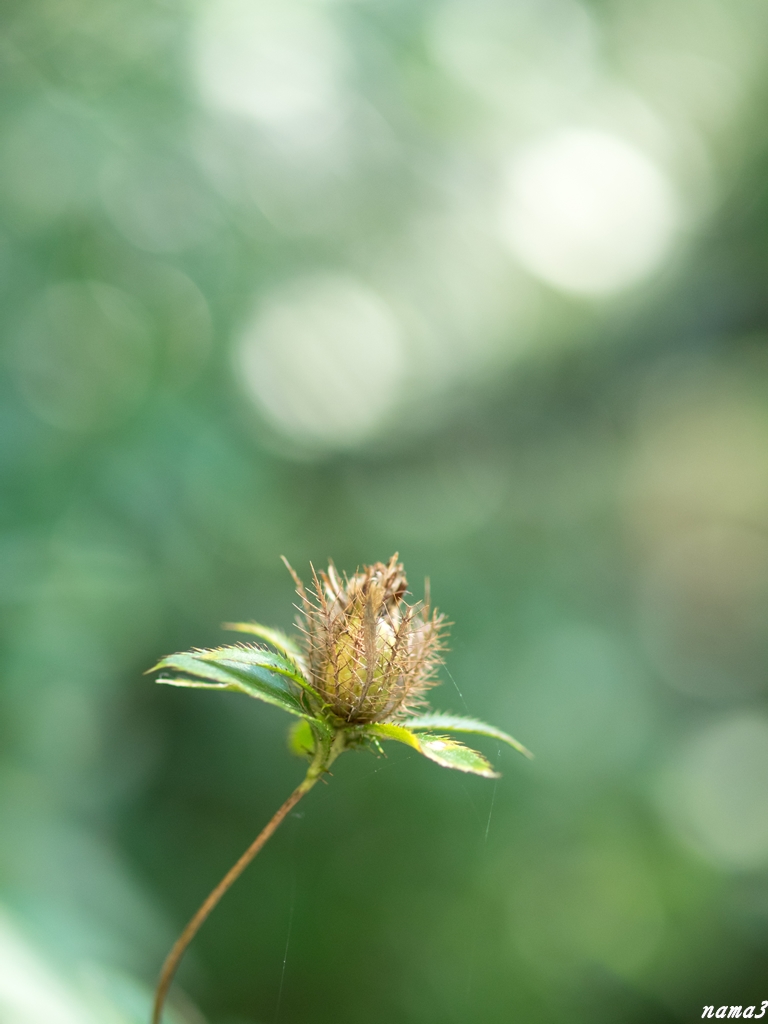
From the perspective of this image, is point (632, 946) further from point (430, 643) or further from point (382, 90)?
point (382, 90)

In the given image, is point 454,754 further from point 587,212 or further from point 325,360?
point 587,212

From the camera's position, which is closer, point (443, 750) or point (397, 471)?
point (443, 750)

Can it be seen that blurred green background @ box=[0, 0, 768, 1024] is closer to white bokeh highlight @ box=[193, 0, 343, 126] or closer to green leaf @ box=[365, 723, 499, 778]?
white bokeh highlight @ box=[193, 0, 343, 126]

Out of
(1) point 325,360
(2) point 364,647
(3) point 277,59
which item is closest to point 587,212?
(1) point 325,360

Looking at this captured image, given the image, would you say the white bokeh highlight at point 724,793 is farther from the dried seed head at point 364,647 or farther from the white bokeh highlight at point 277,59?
the white bokeh highlight at point 277,59

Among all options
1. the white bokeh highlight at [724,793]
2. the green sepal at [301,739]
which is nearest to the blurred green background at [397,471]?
the white bokeh highlight at [724,793]

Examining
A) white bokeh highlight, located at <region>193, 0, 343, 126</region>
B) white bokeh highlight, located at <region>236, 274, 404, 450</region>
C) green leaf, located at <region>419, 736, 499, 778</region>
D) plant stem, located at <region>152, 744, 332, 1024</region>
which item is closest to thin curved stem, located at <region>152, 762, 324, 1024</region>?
plant stem, located at <region>152, 744, 332, 1024</region>

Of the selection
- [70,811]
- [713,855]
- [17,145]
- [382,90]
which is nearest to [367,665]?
[70,811]

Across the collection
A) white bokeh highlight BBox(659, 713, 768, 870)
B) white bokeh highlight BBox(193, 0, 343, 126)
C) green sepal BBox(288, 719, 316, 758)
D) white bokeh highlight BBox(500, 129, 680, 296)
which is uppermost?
white bokeh highlight BBox(500, 129, 680, 296)
